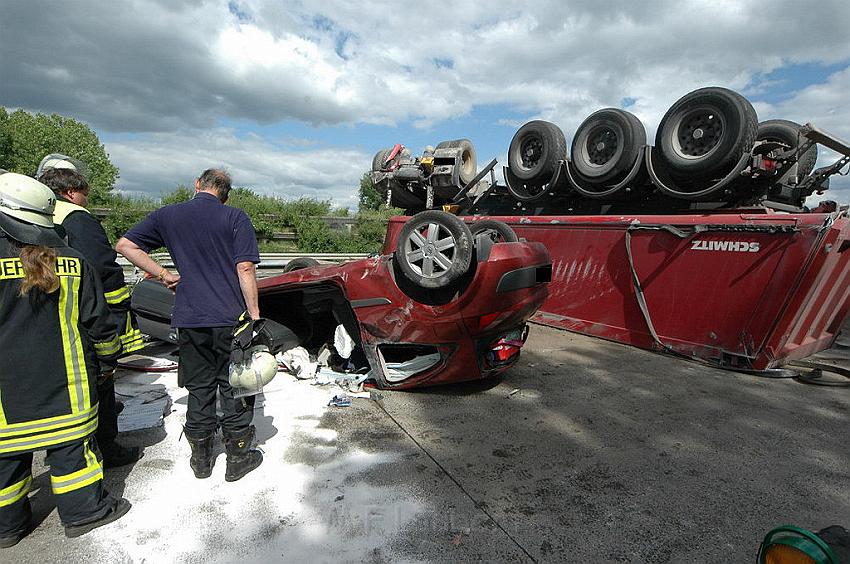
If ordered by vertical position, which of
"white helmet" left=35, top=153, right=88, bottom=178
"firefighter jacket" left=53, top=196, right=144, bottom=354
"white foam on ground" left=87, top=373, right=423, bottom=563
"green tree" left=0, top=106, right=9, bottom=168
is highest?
"green tree" left=0, top=106, right=9, bottom=168

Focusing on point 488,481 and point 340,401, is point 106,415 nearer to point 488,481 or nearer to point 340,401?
point 340,401

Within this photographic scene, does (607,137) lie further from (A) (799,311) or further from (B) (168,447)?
(B) (168,447)

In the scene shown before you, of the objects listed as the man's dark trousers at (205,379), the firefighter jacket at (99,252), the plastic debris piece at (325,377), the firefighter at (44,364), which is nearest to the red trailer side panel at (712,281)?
the plastic debris piece at (325,377)

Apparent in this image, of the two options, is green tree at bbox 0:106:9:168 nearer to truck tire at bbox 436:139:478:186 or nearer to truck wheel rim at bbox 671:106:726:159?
truck tire at bbox 436:139:478:186

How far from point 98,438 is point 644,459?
310 centimetres

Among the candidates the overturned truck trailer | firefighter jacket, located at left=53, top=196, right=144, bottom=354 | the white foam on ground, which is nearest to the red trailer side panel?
the overturned truck trailer

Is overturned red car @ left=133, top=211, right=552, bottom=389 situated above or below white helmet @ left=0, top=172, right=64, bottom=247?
below

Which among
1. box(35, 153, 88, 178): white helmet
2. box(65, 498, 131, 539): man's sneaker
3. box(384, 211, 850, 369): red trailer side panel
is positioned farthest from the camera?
box(384, 211, 850, 369): red trailer side panel

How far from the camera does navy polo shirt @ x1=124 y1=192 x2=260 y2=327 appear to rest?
2.54m

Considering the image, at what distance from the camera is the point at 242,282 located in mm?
2586

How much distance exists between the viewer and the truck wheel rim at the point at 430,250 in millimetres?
3203

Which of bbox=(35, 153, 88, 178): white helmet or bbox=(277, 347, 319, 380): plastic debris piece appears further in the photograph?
bbox=(277, 347, 319, 380): plastic debris piece

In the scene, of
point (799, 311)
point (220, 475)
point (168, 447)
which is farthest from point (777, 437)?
point (168, 447)

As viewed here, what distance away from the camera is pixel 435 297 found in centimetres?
333
